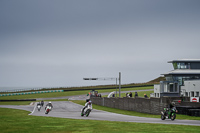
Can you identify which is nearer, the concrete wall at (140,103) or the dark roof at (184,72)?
the concrete wall at (140,103)

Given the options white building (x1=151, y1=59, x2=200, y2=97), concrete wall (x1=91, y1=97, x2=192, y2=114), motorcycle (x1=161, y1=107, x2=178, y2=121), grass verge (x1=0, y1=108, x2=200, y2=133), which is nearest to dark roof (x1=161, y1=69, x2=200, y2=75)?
white building (x1=151, y1=59, x2=200, y2=97)

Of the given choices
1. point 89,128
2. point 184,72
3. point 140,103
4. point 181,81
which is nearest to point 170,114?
point 89,128

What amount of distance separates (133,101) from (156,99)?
859 cm

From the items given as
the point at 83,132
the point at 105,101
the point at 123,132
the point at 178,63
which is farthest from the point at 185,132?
the point at 178,63

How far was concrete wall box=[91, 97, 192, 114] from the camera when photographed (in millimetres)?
36938

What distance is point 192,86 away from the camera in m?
63.4

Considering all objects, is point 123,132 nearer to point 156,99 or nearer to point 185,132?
point 185,132

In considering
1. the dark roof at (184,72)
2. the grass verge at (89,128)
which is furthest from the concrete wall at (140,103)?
the dark roof at (184,72)

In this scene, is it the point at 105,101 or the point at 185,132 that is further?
the point at 105,101

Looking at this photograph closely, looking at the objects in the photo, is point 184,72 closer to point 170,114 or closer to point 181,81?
point 181,81

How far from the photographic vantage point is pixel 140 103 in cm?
4384

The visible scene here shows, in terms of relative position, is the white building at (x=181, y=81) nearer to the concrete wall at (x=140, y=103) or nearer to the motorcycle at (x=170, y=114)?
the concrete wall at (x=140, y=103)

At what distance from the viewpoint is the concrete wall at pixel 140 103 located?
1454 inches

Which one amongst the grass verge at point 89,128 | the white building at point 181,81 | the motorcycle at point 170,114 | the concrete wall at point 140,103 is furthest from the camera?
the white building at point 181,81
